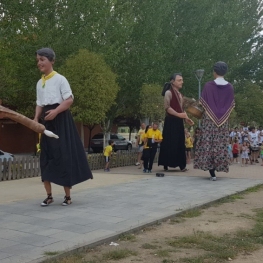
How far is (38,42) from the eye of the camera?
54.8 ft

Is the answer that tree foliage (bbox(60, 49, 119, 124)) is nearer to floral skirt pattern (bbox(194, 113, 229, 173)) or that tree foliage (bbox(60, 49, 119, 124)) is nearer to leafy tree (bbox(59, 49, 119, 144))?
leafy tree (bbox(59, 49, 119, 144))

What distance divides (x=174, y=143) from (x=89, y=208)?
21.5ft

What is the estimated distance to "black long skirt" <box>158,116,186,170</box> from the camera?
1317cm

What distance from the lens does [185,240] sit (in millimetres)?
5312

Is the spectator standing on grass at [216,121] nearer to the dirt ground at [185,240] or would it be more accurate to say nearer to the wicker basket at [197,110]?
the wicker basket at [197,110]

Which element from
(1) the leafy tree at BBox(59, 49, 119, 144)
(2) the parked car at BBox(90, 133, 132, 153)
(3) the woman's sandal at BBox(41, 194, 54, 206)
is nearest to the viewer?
(3) the woman's sandal at BBox(41, 194, 54, 206)

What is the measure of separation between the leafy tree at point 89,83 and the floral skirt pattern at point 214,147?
338 inches

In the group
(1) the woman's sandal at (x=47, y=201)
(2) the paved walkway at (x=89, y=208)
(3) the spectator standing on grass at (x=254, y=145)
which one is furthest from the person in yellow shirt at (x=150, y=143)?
(1) the woman's sandal at (x=47, y=201)

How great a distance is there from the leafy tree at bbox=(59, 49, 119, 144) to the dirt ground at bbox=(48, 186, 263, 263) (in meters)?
12.0

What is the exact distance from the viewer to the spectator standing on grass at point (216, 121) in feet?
35.4

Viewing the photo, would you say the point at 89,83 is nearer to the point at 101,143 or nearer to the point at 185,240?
the point at 101,143

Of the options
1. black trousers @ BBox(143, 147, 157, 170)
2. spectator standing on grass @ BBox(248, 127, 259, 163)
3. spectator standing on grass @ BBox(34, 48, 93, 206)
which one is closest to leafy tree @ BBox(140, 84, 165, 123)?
spectator standing on grass @ BBox(248, 127, 259, 163)

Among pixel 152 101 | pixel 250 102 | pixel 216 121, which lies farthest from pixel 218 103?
pixel 250 102

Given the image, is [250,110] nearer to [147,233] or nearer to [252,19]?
[252,19]
